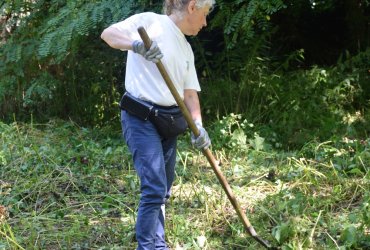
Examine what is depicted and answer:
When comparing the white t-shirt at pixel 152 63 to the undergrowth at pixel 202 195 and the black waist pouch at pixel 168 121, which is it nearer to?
the black waist pouch at pixel 168 121

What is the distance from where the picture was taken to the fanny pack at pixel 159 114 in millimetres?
2961

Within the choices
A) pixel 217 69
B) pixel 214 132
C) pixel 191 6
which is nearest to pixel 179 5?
pixel 191 6

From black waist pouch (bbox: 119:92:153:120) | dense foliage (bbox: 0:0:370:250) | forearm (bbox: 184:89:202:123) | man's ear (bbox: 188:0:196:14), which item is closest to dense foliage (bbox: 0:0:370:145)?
dense foliage (bbox: 0:0:370:250)

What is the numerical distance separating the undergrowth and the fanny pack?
0.87 meters

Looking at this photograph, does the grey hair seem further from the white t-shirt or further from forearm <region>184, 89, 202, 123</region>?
forearm <region>184, 89, 202, 123</region>

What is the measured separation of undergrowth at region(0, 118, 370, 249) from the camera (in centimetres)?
355

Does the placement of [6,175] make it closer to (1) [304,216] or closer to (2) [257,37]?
(1) [304,216]

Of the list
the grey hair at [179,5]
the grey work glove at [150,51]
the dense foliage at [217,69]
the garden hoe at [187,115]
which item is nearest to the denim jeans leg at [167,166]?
the garden hoe at [187,115]

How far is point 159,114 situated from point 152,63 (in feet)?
0.92

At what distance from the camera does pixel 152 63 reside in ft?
9.60

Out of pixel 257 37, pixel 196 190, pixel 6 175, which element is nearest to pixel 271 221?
pixel 196 190

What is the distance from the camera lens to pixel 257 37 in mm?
6355

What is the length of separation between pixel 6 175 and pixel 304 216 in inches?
103

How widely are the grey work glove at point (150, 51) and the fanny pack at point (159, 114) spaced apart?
0.32 metres
